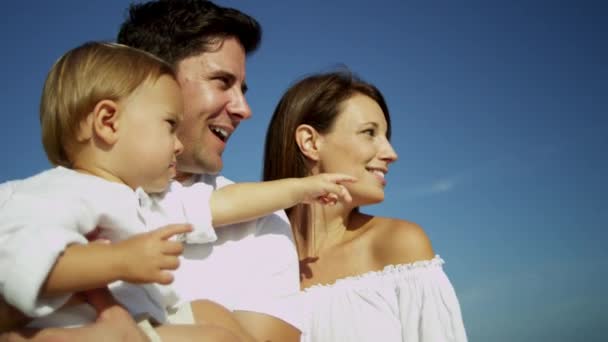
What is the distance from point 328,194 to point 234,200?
60 centimetres

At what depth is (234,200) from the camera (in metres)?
2.77

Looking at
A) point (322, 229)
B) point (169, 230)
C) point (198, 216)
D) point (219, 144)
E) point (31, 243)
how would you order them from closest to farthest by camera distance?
1. point (31, 243)
2. point (169, 230)
3. point (198, 216)
4. point (219, 144)
5. point (322, 229)

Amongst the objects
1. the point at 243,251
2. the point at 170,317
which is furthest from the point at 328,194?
the point at 170,317

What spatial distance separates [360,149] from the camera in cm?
448

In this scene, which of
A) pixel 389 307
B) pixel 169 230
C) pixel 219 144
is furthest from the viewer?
pixel 389 307

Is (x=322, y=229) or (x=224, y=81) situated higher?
(x=224, y=81)

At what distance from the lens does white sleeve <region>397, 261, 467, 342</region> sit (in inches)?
160

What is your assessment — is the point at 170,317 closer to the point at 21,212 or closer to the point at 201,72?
the point at 21,212

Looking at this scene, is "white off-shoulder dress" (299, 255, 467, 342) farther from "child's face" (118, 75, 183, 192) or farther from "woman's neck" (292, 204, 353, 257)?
"child's face" (118, 75, 183, 192)

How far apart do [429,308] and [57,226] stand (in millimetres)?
2920

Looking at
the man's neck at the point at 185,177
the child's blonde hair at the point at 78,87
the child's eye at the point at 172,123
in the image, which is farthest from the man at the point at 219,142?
the child's blonde hair at the point at 78,87

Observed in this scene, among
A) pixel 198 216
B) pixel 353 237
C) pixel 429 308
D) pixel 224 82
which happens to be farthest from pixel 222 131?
pixel 429 308

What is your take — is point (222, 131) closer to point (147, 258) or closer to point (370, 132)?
point (370, 132)

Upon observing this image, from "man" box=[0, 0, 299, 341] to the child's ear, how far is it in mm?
560
